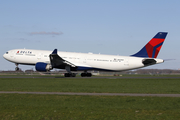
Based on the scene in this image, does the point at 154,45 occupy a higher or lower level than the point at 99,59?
higher

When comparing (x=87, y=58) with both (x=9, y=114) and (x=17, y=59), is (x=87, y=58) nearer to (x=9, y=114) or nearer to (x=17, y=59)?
(x=17, y=59)

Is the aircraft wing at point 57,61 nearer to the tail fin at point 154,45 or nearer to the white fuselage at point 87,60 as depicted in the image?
the white fuselage at point 87,60

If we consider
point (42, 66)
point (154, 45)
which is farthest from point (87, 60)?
point (154, 45)

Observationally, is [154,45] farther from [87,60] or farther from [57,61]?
[57,61]

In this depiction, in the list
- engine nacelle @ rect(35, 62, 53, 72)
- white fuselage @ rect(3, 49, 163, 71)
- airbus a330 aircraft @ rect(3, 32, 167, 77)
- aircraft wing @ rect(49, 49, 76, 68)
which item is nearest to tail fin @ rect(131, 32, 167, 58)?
airbus a330 aircraft @ rect(3, 32, 167, 77)

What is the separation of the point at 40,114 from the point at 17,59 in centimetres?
4375

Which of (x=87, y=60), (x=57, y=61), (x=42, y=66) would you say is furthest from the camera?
(x=87, y=60)

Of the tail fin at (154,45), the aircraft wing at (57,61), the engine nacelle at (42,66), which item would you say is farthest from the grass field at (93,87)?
the tail fin at (154,45)

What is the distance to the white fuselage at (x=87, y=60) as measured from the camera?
177 feet

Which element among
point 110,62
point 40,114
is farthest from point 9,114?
point 110,62

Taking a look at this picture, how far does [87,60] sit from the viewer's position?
55000 mm

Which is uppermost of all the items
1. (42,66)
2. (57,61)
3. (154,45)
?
(154,45)

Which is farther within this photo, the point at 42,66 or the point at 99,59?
the point at 99,59

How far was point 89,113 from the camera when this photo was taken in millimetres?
14633
